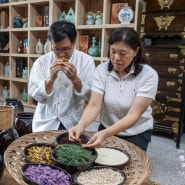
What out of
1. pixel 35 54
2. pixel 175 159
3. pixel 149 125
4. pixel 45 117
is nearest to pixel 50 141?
pixel 45 117

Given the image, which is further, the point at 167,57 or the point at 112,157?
the point at 167,57

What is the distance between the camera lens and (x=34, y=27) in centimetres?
368

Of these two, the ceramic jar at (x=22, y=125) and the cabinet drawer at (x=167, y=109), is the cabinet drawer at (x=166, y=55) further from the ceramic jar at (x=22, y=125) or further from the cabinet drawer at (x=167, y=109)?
the ceramic jar at (x=22, y=125)

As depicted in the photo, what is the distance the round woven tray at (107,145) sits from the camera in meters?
0.83

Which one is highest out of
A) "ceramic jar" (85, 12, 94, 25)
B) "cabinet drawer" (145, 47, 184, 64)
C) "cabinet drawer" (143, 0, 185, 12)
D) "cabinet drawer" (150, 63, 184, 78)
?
"cabinet drawer" (143, 0, 185, 12)

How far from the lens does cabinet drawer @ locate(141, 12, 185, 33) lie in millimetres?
2529

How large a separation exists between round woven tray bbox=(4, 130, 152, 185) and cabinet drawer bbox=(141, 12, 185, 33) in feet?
6.00

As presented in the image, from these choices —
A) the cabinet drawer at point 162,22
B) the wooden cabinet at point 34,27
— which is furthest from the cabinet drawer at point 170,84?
the wooden cabinet at point 34,27

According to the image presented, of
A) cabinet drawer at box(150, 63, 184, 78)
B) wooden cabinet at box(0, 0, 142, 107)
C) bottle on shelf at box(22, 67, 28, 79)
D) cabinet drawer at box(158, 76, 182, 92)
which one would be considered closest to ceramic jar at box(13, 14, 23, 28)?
wooden cabinet at box(0, 0, 142, 107)

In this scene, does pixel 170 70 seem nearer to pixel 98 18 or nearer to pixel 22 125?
pixel 98 18

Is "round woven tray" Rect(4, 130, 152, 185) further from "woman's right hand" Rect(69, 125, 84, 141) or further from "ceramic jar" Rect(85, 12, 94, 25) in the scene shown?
"ceramic jar" Rect(85, 12, 94, 25)

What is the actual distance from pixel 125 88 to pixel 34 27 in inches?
107

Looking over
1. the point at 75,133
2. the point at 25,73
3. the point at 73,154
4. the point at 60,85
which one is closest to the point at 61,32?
the point at 60,85

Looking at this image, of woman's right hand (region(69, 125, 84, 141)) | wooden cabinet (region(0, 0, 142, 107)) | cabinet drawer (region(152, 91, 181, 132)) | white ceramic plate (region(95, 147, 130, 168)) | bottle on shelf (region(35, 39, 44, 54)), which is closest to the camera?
white ceramic plate (region(95, 147, 130, 168))
